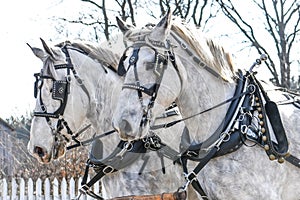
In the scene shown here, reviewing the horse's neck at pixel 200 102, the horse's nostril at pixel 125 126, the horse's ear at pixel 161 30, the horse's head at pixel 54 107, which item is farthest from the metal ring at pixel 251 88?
the horse's head at pixel 54 107

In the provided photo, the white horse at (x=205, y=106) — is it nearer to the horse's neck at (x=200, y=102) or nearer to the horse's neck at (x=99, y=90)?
the horse's neck at (x=200, y=102)

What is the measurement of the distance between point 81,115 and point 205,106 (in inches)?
47.9

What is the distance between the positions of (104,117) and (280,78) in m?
10.6

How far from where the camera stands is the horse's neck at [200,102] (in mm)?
3658

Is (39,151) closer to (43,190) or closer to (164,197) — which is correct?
(164,197)

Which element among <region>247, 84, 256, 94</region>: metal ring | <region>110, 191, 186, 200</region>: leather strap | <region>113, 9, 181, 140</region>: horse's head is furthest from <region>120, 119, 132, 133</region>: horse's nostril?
<region>247, 84, 256, 94</region>: metal ring

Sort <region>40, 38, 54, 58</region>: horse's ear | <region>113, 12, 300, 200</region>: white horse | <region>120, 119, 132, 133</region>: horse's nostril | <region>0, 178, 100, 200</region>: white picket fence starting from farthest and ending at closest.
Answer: <region>0, 178, 100, 200</region>: white picket fence → <region>40, 38, 54, 58</region>: horse's ear → <region>113, 12, 300, 200</region>: white horse → <region>120, 119, 132, 133</region>: horse's nostril

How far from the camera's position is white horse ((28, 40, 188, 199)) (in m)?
4.31

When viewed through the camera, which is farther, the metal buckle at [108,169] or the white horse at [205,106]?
the metal buckle at [108,169]

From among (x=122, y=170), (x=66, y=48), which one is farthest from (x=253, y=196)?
(x=66, y=48)

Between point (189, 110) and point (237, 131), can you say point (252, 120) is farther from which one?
point (189, 110)

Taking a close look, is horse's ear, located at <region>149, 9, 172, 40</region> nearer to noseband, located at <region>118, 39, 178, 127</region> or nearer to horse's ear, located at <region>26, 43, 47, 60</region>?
noseband, located at <region>118, 39, 178, 127</region>

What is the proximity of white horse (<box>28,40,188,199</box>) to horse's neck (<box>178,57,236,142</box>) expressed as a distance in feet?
2.39

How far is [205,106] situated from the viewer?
3.66 m
